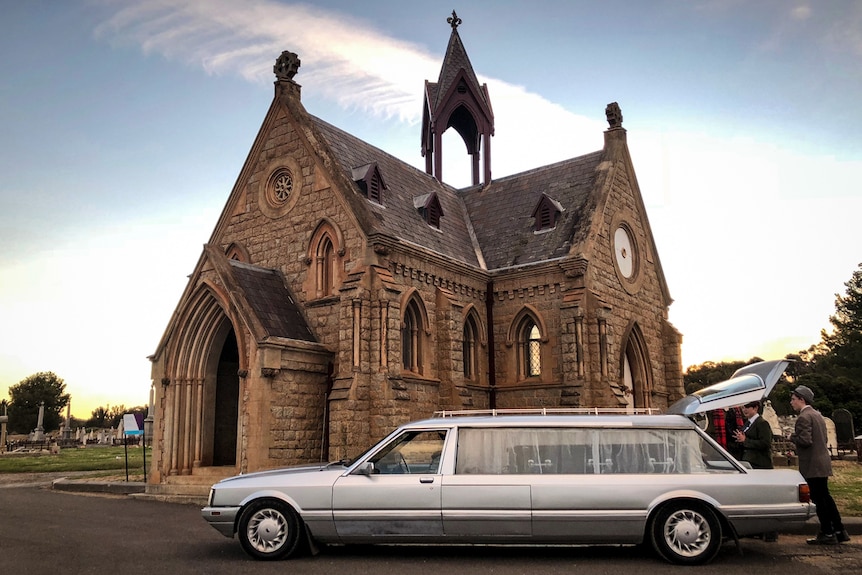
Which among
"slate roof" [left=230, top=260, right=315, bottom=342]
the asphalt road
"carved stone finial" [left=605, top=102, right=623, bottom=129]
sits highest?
"carved stone finial" [left=605, top=102, right=623, bottom=129]

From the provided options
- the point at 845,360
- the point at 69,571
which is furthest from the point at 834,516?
the point at 845,360

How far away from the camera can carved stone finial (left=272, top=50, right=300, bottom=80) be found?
20967 millimetres

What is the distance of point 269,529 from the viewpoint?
8.57 m

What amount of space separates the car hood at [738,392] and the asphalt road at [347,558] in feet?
5.68

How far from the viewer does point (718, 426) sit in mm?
12781

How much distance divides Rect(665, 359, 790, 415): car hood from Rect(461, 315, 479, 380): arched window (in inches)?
464

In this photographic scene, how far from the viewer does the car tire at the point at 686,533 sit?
806 cm

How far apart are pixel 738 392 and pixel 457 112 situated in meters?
21.9

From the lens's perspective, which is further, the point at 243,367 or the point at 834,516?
the point at 243,367

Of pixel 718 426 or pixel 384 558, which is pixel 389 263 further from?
pixel 384 558

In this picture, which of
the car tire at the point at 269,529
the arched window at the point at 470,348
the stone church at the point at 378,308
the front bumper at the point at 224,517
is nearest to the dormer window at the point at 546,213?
the stone church at the point at 378,308

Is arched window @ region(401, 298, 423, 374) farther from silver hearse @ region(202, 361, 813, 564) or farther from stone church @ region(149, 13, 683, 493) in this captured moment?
silver hearse @ region(202, 361, 813, 564)

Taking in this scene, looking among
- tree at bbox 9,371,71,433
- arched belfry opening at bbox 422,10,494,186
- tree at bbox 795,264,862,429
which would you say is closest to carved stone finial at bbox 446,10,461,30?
arched belfry opening at bbox 422,10,494,186

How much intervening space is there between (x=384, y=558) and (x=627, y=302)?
16036 millimetres
